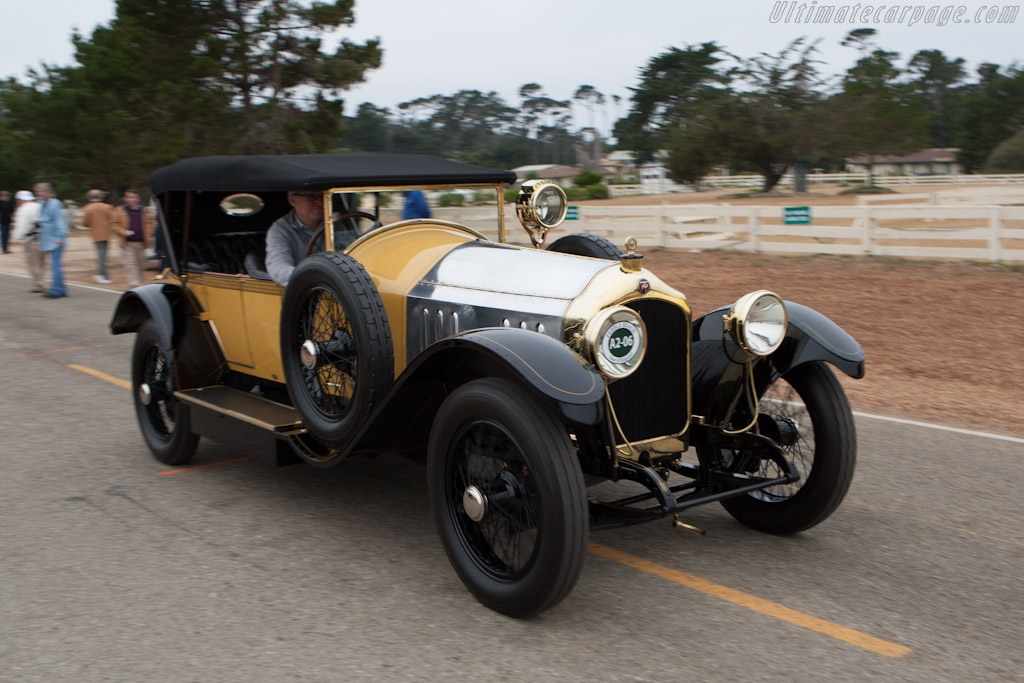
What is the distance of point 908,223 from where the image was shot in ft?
71.4

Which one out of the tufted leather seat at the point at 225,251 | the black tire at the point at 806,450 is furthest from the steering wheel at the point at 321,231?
the black tire at the point at 806,450

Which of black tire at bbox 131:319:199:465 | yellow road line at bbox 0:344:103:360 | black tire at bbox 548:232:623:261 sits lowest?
yellow road line at bbox 0:344:103:360

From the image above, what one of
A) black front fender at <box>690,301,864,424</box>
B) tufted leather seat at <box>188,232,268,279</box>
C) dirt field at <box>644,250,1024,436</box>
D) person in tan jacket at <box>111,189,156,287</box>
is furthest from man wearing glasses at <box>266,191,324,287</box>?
person in tan jacket at <box>111,189,156,287</box>

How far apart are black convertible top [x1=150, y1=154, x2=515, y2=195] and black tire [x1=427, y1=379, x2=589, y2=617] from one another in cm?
155

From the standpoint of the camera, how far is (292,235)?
498 cm

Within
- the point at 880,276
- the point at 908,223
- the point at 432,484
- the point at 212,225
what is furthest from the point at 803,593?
the point at 908,223

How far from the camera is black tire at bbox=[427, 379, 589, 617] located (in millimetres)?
3096

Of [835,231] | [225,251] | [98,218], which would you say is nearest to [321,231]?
[225,251]

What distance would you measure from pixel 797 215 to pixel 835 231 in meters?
1.40

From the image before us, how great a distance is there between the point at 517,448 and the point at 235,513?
197 cm

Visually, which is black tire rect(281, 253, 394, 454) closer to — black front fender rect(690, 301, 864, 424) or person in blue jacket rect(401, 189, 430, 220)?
person in blue jacket rect(401, 189, 430, 220)

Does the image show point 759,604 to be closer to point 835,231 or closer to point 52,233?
point 835,231

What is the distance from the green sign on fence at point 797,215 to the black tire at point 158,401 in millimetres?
12976

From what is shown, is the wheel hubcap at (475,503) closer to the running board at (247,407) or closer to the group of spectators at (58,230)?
the running board at (247,407)
